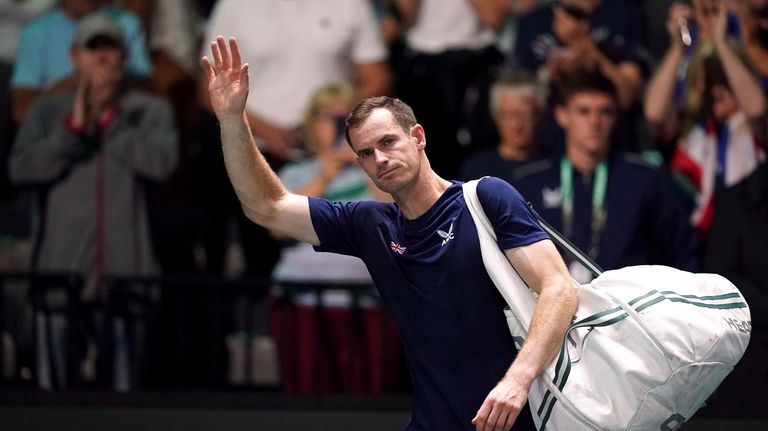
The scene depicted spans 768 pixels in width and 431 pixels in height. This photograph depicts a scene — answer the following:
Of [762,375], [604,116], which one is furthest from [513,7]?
[762,375]

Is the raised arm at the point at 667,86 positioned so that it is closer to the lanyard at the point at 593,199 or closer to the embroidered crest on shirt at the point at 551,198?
the lanyard at the point at 593,199

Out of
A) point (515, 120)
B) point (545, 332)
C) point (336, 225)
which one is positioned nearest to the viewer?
point (545, 332)

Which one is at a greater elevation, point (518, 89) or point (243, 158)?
point (243, 158)

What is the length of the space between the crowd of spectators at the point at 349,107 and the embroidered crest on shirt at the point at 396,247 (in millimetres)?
2433

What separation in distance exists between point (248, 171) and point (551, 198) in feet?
9.54

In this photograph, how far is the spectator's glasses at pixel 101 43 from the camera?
795 centimetres

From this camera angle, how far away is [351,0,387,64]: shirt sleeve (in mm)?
8344

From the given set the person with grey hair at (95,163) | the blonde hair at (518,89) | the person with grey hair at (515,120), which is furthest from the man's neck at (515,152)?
the person with grey hair at (95,163)

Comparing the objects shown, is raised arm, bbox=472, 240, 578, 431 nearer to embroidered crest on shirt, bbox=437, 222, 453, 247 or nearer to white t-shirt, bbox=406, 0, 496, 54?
embroidered crest on shirt, bbox=437, 222, 453, 247

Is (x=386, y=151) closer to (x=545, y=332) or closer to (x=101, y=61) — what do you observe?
(x=545, y=332)

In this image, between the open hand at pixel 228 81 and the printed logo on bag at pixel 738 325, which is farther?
the open hand at pixel 228 81

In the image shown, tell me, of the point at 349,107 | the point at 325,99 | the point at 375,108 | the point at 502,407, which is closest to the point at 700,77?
the point at 349,107

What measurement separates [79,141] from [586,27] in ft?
9.65

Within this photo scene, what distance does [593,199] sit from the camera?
732 centimetres
